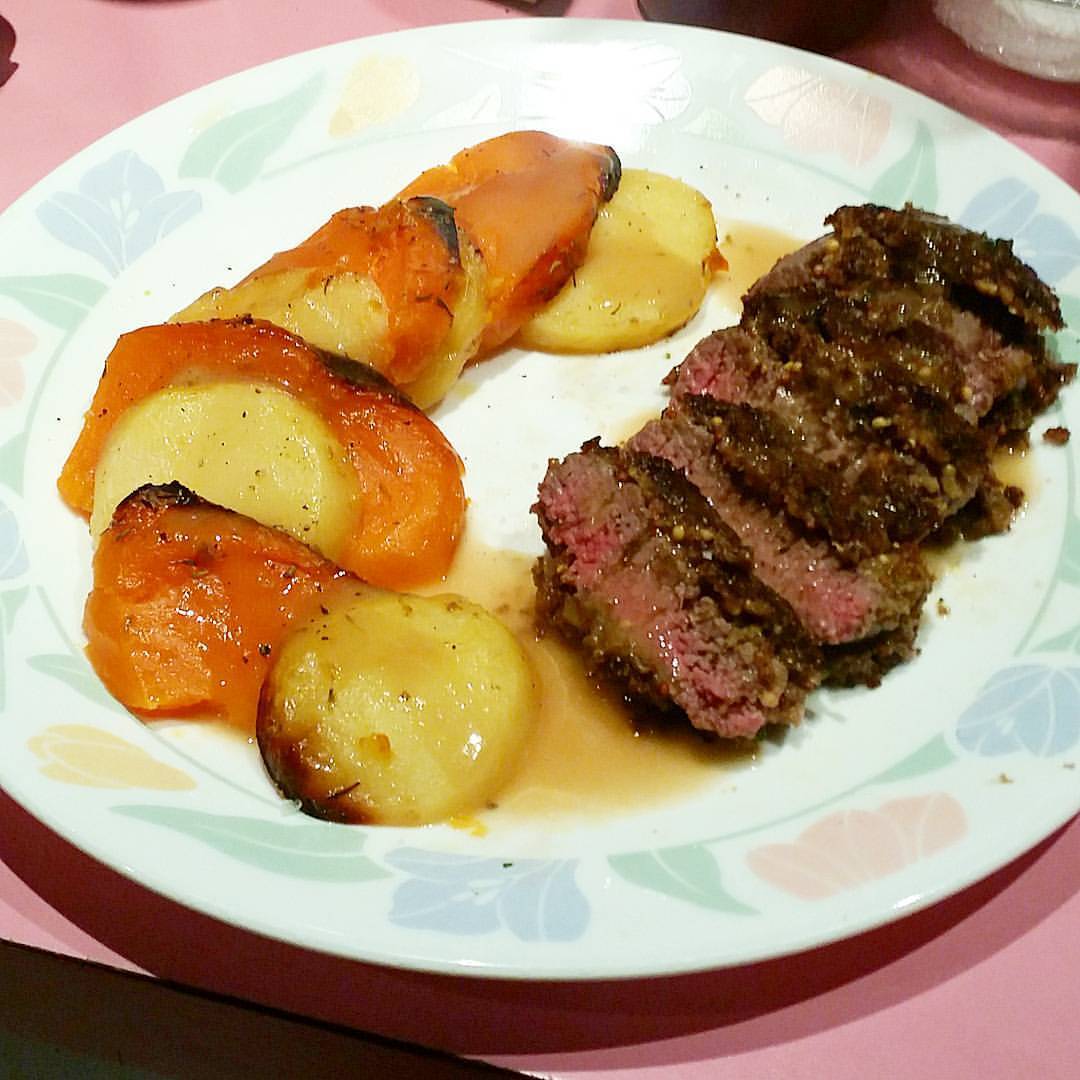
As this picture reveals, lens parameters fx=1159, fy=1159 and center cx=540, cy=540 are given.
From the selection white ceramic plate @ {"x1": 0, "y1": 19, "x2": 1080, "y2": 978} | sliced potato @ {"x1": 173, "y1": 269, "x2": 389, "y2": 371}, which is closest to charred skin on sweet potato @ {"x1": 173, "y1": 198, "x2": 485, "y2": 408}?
sliced potato @ {"x1": 173, "y1": 269, "x2": 389, "y2": 371}

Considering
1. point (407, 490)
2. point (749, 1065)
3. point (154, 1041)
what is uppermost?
point (407, 490)

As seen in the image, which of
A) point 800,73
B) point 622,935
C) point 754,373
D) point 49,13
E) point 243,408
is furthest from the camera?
point 49,13

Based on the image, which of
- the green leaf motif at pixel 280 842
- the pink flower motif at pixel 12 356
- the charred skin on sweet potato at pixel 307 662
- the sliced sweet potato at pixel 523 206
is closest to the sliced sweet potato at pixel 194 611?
the charred skin on sweet potato at pixel 307 662

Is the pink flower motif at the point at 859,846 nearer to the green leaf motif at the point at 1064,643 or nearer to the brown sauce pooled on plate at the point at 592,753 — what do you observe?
the brown sauce pooled on plate at the point at 592,753

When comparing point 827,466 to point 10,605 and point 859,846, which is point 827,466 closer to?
point 859,846

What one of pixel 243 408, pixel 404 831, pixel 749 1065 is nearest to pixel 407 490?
pixel 243 408

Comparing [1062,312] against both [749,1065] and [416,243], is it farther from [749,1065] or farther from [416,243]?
[749,1065]

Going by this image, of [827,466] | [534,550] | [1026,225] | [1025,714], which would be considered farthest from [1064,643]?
[1026,225]
